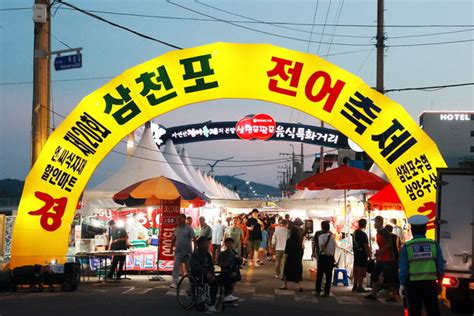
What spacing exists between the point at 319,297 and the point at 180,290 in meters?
4.05

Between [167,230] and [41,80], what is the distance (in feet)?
19.6

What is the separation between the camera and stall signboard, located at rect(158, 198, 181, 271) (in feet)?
74.4

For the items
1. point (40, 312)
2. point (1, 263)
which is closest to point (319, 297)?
point (40, 312)

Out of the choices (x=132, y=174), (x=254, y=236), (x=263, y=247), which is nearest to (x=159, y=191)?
(x=132, y=174)

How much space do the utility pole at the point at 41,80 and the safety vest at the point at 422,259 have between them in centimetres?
1144

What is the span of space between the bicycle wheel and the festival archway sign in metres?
5.03

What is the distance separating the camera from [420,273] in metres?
10.5

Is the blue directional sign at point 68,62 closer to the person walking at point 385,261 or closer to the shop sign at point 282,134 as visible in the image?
the person walking at point 385,261

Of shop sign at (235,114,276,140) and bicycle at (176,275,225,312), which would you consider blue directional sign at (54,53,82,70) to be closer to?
bicycle at (176,275,225,312)

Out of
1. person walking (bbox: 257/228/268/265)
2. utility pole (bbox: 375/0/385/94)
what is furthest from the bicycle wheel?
person walking (bbox: 257/228/268/265)

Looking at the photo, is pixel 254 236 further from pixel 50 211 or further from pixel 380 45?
pixel 50 211

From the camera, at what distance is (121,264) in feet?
70.4

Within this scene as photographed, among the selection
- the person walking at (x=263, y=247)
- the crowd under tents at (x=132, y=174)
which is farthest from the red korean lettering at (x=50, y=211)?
the person walking at (x=263, y=247)

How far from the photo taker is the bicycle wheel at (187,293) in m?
14.8
